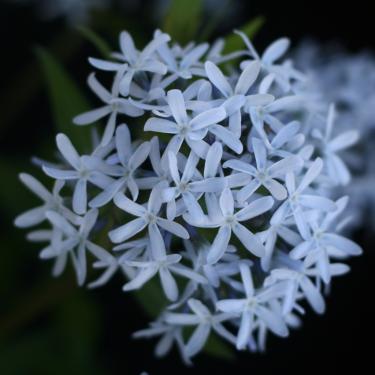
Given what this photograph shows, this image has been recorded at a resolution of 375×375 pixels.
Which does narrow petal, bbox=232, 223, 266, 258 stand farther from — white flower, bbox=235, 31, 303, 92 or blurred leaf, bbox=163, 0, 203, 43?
blurred leaf, bbox=163, 0, 203, 43

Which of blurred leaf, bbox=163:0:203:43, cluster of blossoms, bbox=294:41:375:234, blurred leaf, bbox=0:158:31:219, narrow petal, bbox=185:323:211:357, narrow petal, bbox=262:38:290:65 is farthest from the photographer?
blurred leaf, bbox=0:158:31:219

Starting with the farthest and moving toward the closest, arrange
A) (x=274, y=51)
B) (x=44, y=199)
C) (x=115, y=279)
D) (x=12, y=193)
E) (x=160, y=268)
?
(x=115, y=279) → (x=12, y=193) → (x=274, y=51) → (x=44, y=199) → (x=160, y=268)

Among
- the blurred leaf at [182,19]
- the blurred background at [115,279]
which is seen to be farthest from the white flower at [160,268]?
the blurred background at [115,279]

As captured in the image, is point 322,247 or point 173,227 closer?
point 173,227

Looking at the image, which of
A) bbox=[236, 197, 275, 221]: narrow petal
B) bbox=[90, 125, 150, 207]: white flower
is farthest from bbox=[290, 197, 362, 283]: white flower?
bbox=[90, 125, 150, 207]: white flower

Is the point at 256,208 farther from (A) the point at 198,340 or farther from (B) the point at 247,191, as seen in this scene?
(A) the point at 198,340

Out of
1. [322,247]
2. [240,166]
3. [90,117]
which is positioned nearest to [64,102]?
[90,117]

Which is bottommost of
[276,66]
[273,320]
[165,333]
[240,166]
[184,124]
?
[273,320]
